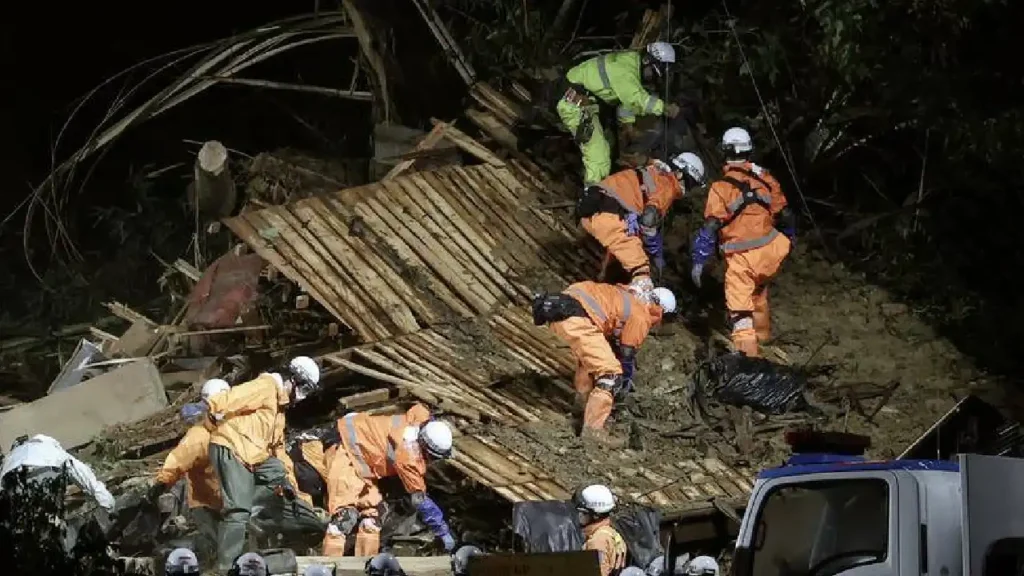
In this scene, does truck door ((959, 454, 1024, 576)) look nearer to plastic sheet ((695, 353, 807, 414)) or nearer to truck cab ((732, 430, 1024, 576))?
truck cab ((732, 430, 1024, 576))

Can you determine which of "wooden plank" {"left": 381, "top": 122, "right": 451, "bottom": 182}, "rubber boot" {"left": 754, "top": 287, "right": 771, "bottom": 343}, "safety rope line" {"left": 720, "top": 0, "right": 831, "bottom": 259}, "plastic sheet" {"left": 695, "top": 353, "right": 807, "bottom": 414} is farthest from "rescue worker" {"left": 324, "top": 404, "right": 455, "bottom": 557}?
"safety rope line" {"left": 720, "top": 0, "right": 831, "bottom": 259}

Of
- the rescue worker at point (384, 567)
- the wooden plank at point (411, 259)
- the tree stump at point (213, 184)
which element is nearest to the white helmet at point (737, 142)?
the wooden plank at point (411, 259)

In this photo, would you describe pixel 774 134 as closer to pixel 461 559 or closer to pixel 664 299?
pixel 664 299

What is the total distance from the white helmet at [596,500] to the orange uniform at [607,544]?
10 centimetres

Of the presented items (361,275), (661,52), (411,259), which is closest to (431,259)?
(411,259)

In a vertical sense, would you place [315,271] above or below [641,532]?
above

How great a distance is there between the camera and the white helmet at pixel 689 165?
44.2ft

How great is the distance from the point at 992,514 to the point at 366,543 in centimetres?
510

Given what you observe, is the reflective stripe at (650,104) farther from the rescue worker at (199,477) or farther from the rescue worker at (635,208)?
the rescue worker at (199,477)

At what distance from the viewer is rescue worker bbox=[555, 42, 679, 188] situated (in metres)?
14.1

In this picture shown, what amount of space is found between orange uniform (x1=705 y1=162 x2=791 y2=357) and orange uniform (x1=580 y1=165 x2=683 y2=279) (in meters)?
0.43

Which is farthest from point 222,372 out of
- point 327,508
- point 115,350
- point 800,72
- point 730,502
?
point 800,72

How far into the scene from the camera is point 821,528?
7.23m

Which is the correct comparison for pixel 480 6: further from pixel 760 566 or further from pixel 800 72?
pixel 760 566
